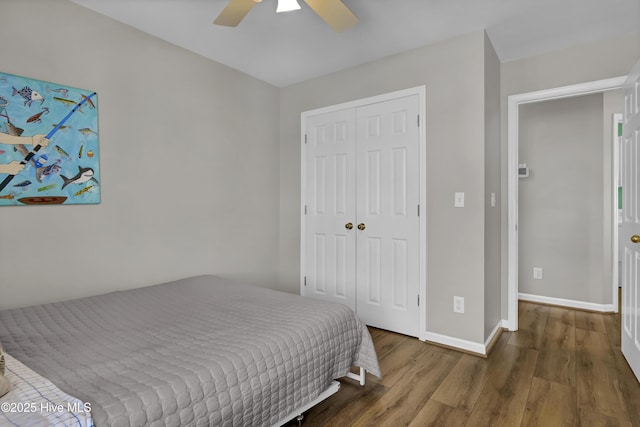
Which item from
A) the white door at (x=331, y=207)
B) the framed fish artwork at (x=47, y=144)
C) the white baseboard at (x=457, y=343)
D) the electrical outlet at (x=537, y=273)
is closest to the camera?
the framed fish artwork at (x=47, y=144)

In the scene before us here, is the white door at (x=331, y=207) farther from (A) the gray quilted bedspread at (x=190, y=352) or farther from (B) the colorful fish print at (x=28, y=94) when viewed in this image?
→ (B) the colorful fish print at (x=28, y=94)

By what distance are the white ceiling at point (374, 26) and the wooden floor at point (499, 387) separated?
94.2 inches

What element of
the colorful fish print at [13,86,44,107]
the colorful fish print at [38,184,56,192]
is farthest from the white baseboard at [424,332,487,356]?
the colorful fish print at [13,86,44,107]

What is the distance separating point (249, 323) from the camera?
163cm

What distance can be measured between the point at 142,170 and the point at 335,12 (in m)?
1.75

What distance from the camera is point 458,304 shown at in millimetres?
2625

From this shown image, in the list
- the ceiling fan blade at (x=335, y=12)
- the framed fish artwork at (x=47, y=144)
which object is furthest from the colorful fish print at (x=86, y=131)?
the ceiling fan blade at (x=335, y=12)

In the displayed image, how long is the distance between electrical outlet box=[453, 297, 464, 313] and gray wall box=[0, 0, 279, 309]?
187 centimetres

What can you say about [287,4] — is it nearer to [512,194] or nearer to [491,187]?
[491,187]

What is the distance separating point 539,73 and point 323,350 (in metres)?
2.87

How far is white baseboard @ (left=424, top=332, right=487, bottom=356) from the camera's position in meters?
2.52

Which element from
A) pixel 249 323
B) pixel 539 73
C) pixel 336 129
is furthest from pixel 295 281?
pixel 539 73

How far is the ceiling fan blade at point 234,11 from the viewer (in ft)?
5.88

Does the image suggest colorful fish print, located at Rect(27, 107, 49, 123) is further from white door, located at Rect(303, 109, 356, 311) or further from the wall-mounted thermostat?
the wall-mounted thermostat
